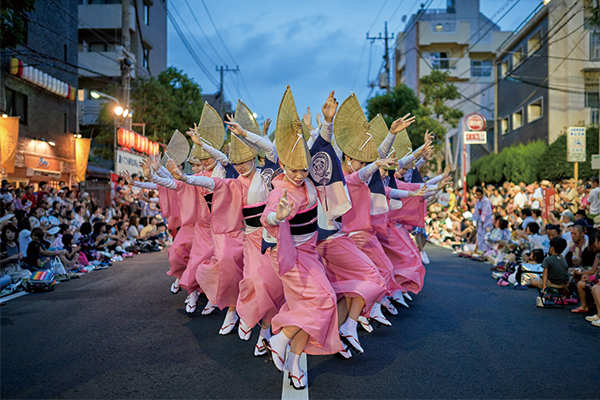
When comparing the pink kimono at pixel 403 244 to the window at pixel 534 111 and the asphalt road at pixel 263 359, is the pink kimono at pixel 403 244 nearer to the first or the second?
the asphalt road at pixel 263 359

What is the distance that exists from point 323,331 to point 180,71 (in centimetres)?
2832

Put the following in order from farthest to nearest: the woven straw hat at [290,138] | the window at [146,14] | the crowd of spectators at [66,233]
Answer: the window at [146,14] → the crowd of spectators at [66,233] → the woven straw hat at [290,138]

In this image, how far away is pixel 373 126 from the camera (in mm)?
6762

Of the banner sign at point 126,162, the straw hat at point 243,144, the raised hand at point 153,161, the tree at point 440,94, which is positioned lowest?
the raised hand at point 153,161

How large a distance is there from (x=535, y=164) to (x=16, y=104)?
66.9 feet

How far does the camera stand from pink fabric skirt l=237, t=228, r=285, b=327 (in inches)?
187

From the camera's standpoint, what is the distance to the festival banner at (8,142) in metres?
14.2

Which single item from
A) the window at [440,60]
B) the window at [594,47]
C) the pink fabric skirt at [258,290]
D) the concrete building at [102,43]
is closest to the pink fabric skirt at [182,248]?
the pink fabric skirt at [258,290]

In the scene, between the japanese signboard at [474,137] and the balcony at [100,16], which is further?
the balcony at [100,16]

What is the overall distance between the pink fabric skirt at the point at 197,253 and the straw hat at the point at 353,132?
2079 millimetres

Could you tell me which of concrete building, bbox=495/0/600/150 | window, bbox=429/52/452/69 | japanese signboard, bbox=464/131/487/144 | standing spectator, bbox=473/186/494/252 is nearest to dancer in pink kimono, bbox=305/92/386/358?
standing spectator, bbox=473/186/494/252

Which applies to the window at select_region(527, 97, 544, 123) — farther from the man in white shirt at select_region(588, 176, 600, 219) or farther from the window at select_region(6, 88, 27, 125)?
the window at select_region(6, 88, 27, 125)

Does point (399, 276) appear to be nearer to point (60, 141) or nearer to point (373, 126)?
point (373, 126)

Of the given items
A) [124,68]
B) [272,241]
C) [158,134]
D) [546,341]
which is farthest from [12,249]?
[158,134]
